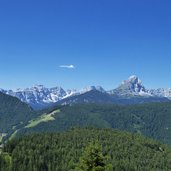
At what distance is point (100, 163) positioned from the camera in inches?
1465

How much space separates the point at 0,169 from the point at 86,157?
171566 mm

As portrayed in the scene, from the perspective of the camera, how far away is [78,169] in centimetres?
3788

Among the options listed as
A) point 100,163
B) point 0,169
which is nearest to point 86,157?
point 100,163

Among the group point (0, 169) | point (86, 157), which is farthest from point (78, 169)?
point (0, 169)

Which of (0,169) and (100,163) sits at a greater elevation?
(100,163)

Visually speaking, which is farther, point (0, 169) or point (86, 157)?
point (0, 169)

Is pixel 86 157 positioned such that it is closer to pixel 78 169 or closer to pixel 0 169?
pixel 78 169

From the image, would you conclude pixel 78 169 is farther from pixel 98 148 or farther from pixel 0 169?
pixel 0 169

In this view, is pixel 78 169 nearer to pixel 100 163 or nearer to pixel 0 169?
pixel 100 163

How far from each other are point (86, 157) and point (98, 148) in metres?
1.69

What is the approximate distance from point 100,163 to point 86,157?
1.42 metres

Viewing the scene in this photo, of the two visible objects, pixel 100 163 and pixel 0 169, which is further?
pixel 0 169

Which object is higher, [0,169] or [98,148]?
[98,148]

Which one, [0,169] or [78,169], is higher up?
[78,169]
